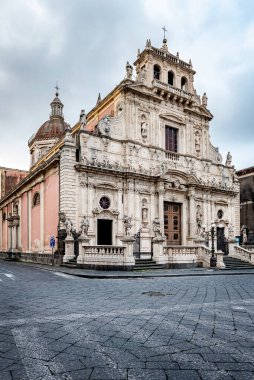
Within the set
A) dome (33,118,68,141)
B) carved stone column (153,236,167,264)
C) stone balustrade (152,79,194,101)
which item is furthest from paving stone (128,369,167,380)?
dome (33,118,68,141)

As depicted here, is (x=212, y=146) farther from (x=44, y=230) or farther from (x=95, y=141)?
(x=44, y=230)

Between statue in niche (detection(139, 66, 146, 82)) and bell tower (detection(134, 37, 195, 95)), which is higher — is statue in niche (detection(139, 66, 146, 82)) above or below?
below

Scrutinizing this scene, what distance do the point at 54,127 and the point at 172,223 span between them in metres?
25.1

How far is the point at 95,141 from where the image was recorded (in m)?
23.8

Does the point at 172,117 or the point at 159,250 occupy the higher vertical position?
the point at 172,117

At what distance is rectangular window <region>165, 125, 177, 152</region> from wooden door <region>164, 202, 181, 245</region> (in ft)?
16.6

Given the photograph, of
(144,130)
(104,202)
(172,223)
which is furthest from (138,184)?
(172,223)

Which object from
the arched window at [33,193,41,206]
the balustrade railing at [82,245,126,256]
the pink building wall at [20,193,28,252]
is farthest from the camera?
the pink building wall at [20,193,28,252]

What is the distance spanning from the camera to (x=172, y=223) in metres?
27.8

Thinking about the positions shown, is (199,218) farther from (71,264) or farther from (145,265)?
(71,264)

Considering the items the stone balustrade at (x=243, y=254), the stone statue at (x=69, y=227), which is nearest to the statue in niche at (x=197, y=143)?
the stone balustrade at (x=243, y=254)

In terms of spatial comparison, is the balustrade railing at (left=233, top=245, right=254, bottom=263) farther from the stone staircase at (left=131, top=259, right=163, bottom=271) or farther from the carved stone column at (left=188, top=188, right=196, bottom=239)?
the stone staircase at (left=131, top=259, right=163, bottom=271)

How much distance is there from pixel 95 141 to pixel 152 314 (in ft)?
60.5

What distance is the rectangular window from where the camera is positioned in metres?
28.6
